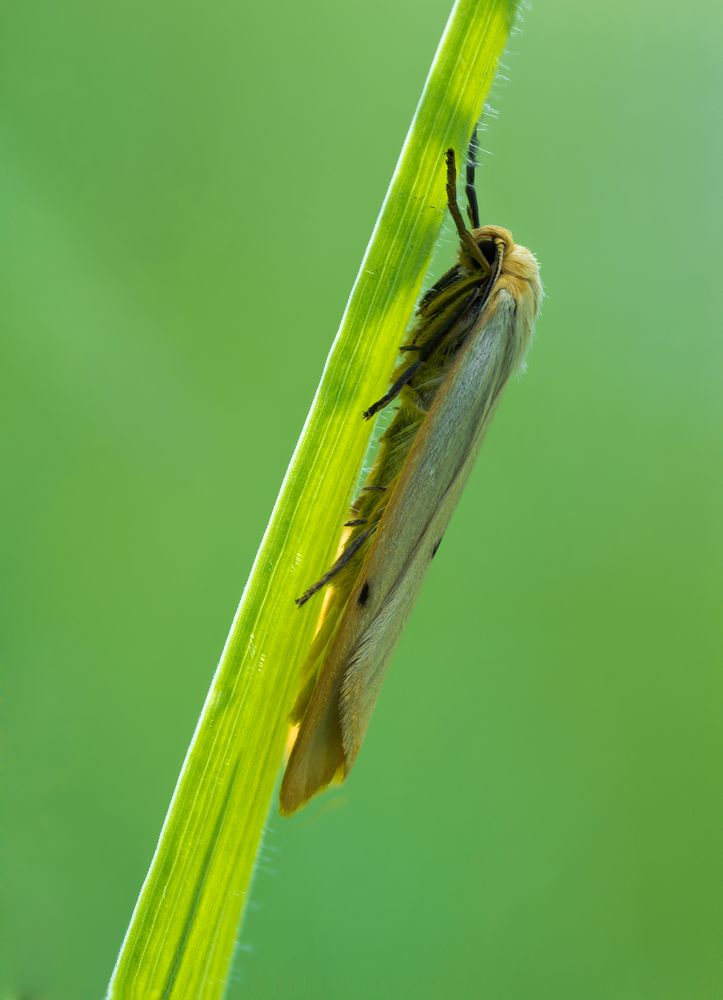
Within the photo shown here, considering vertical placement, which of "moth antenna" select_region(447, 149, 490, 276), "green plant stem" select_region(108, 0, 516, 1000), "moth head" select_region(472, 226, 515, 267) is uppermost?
"moth head" select_region(472, 226, 515, 267)

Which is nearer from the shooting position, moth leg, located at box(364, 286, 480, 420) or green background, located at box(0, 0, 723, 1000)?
moth leg, located at box(364, 286, 480, 420)

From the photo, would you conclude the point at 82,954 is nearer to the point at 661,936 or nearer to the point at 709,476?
the point at 661,936

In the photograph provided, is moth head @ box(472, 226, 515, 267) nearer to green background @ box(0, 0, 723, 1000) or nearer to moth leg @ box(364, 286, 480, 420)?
moth leg @ box(364, 286, 480, 420)

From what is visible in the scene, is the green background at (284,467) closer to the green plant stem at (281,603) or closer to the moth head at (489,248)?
the moth head at (489,248)

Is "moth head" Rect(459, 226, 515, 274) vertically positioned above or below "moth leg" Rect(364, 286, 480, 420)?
above

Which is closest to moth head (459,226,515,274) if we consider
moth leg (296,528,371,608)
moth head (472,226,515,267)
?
moth head (472,226,515,267)

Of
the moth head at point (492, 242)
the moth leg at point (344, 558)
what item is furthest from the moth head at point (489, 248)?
the moth leg at point (344, 558)

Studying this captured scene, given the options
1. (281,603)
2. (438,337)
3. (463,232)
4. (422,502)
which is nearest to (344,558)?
(422,502)
